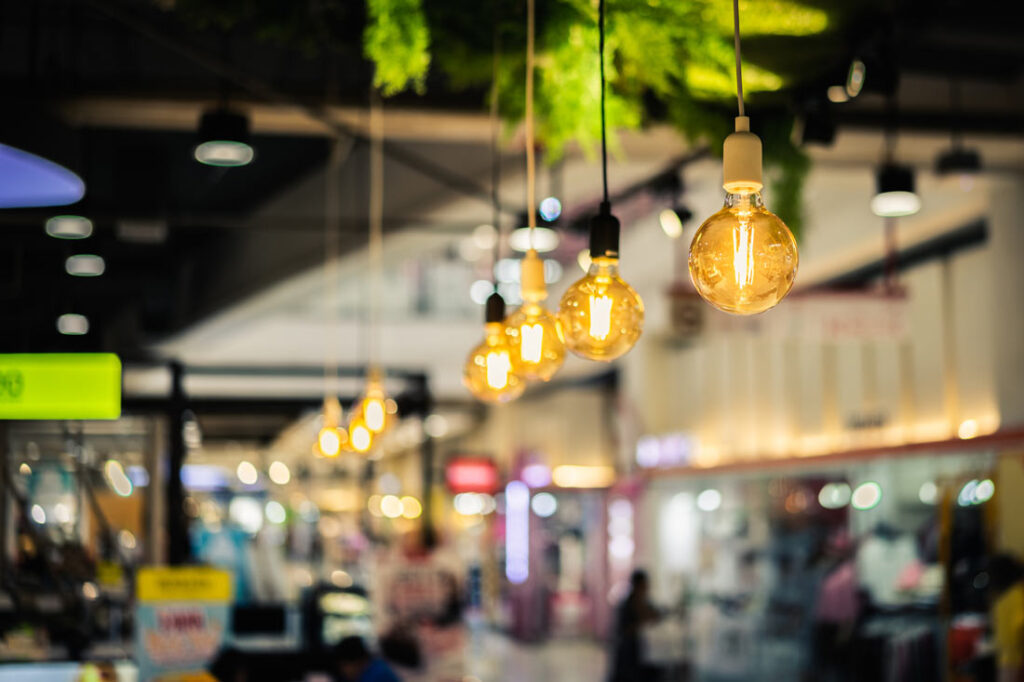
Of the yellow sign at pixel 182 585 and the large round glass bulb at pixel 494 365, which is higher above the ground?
the large round glass bulb at pixel 494 365

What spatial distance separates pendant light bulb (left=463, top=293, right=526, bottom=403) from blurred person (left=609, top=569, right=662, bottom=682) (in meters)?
8.02

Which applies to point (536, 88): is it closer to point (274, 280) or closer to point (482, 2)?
point (482, 2)

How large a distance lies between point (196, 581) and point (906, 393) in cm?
736

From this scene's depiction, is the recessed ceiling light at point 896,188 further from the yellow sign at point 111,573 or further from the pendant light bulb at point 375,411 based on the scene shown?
the yellow sign at point 111,573

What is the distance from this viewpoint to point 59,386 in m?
5.89

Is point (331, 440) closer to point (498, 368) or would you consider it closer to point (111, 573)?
point (498, 368)

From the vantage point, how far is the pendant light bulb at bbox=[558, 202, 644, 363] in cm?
295

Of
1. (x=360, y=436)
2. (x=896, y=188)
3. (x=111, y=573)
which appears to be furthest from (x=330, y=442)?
(x=111, y=573)

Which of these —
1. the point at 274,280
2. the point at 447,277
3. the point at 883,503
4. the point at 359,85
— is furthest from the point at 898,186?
the point at 447,277

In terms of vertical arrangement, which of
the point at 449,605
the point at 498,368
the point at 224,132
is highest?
the point at 224,132

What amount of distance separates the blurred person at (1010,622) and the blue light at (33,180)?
21.5ft

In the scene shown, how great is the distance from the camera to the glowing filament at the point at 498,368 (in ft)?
12.2

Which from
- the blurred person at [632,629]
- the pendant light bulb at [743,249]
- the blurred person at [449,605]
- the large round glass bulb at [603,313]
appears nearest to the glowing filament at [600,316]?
the large round glass bulb at [603,313]

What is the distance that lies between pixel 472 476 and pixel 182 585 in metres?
14.9
